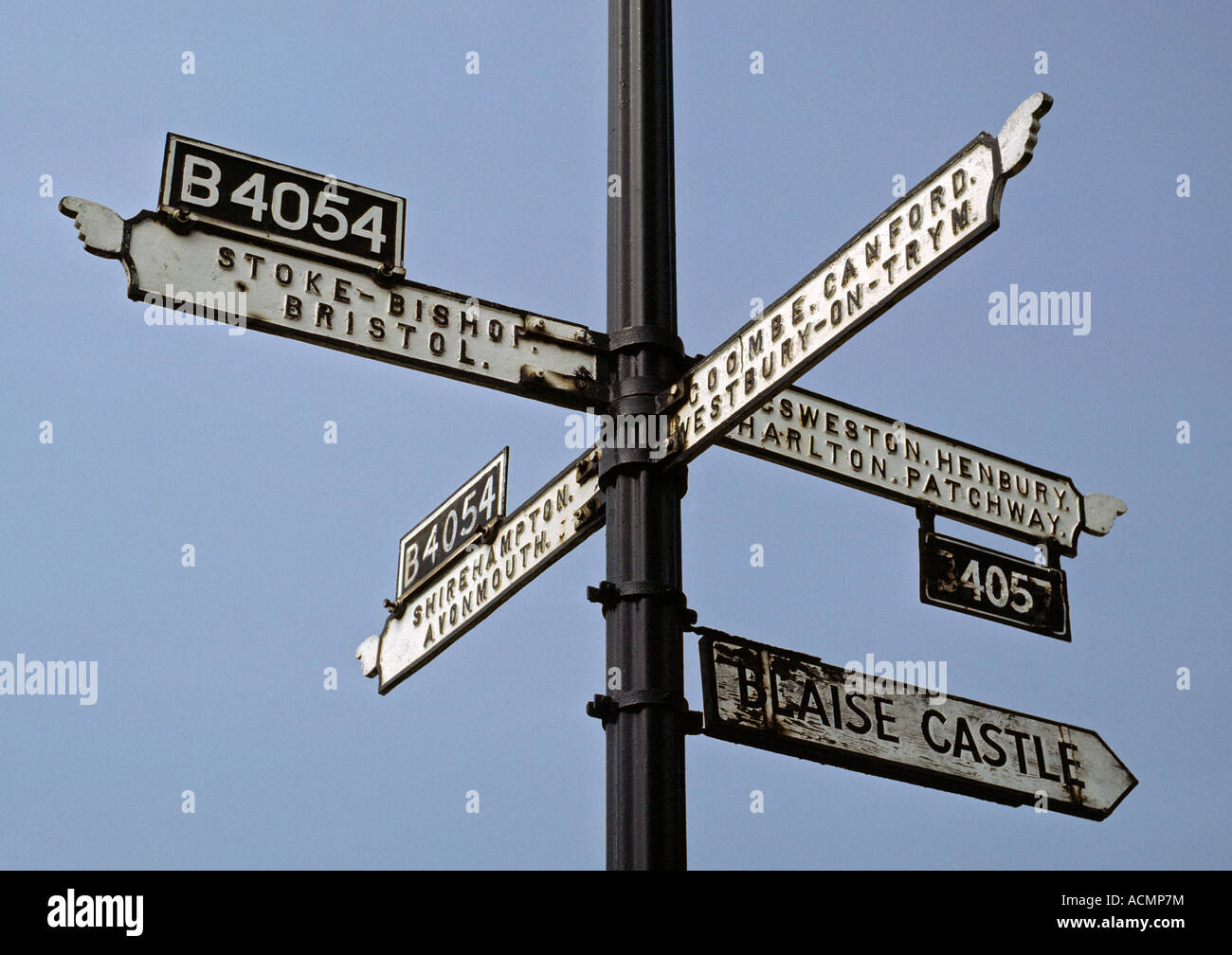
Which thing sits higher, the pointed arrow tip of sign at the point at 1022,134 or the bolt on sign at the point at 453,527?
the pointed arrow tip of sign at the point at 1022,134

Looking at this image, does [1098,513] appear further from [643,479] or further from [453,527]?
[453,527]

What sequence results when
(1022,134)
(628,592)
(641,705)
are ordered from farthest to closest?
(628,592) → (641,705) → (1022,134)

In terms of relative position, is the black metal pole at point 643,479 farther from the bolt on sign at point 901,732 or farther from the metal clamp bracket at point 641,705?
the bolt on sign at point 901,732

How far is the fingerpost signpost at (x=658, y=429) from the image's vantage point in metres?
5.44

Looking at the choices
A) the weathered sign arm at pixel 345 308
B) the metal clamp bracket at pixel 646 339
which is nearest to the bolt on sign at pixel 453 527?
the weathered sign arm at pixel 345 308

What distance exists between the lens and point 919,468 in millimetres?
6465

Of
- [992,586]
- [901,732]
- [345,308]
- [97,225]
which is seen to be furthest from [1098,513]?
[97,225]

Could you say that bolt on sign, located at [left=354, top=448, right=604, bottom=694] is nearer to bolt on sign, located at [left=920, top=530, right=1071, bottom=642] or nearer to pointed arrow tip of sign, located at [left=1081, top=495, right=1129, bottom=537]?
bolt on sign, located at [left=920, top=530, right=1071, bottom=642]

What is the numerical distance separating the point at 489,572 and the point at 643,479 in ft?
2.98

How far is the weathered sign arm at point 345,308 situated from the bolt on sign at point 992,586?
1.31 m

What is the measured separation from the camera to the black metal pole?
545 centimetres

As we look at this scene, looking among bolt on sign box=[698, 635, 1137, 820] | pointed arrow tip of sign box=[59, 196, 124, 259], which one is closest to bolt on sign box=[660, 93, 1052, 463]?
bolt on sign box=[698, 635, 1137, 820]
